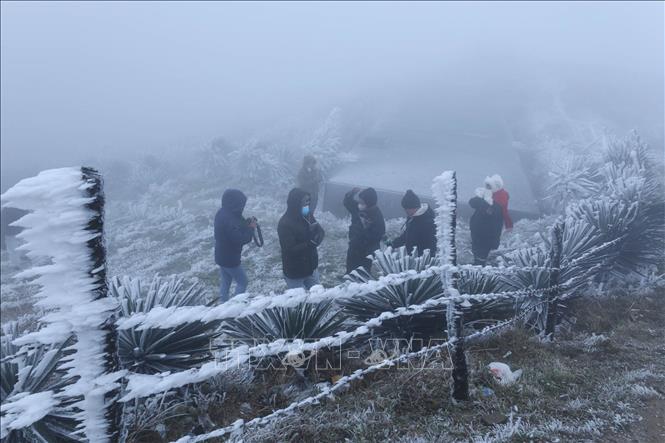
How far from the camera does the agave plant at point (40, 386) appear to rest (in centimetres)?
214

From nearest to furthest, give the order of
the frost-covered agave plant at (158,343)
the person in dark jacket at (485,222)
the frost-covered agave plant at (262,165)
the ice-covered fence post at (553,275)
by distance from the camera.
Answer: the frost-covered agave plant at (158,343) → the ice-covered fence post at (553,275) → the person in dark jacket at (485,222) → the frost-covered agave plant at (262,165)

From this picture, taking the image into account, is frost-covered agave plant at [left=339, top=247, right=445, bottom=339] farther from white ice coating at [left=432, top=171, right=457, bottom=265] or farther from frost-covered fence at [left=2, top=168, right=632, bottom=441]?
frost-covered fence at [left=2, top=168, right=632, bottom=441]

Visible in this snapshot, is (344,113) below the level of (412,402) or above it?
above

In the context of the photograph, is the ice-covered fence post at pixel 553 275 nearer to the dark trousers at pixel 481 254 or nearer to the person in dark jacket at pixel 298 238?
the dark trousers at pixel 481 254

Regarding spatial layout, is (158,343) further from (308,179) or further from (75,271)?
(308,179)

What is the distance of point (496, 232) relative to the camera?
254 inches

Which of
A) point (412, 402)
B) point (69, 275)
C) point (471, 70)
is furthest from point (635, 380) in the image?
point (471, 70)

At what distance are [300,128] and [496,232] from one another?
2119cm

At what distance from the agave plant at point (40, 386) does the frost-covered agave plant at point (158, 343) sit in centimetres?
45

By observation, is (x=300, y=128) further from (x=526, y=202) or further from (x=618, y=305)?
(x=618, y=305)


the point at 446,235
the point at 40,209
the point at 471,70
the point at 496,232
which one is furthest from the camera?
the point at 471,70

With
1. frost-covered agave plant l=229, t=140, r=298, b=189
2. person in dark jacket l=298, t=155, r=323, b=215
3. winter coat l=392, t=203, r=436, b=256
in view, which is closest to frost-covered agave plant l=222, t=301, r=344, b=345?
winter coat l=392, t=203, r=436, b=256

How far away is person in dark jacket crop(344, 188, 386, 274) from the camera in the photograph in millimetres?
5641

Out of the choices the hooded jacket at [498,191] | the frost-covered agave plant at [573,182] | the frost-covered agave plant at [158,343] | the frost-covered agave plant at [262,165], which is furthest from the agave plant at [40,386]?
the frost-covered agave plant at [262,165]
